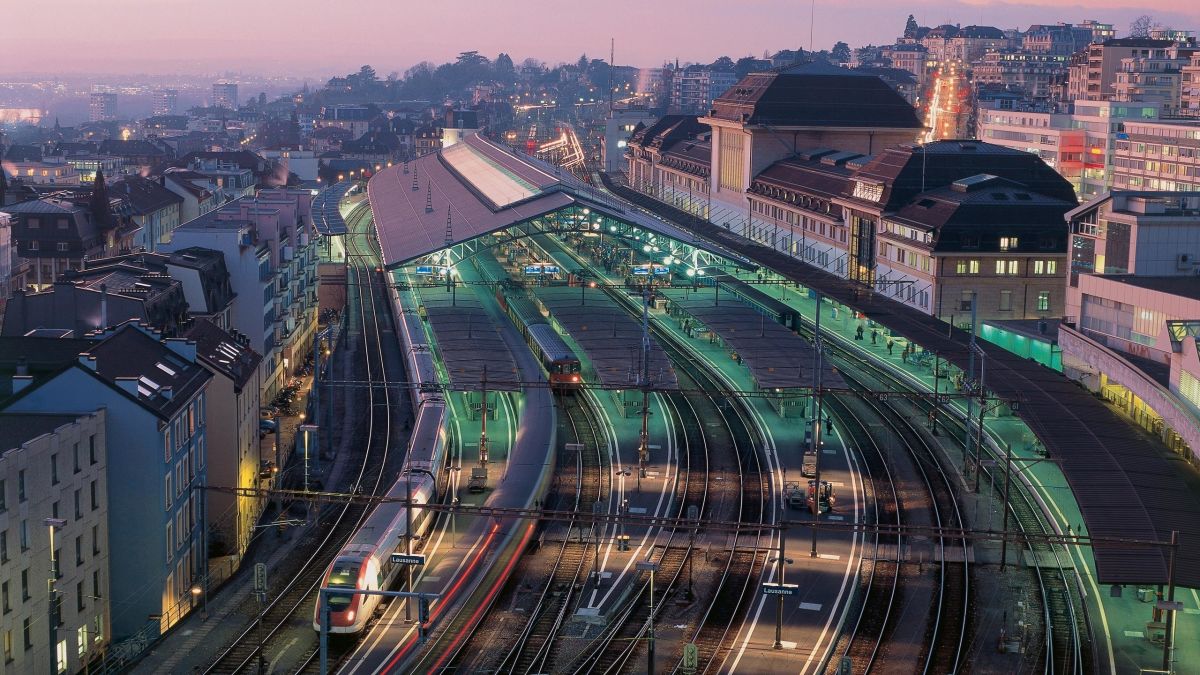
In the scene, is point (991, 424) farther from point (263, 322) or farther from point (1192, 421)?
point (263, 322)

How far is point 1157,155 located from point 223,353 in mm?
71972

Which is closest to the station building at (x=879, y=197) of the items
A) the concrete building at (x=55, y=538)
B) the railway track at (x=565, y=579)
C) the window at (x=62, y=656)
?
the railway track at (x=565, y=579)

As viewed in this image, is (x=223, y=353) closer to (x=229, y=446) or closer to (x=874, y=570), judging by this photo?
(x=229, y=446)

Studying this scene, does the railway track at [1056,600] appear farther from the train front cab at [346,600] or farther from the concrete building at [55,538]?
the concrete building at [55,538]

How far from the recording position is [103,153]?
466ft

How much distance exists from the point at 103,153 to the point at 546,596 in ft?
388

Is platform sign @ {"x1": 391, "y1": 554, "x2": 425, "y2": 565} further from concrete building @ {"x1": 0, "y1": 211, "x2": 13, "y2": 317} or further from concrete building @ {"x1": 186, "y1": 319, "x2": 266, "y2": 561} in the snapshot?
concrete building @ {"x1": 0, "y1": 211, "x2": 13, "y2": 317}

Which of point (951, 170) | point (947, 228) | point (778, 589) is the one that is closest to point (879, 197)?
point (951, 170)

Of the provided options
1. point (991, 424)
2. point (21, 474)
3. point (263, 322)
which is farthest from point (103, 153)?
point (21, 474)

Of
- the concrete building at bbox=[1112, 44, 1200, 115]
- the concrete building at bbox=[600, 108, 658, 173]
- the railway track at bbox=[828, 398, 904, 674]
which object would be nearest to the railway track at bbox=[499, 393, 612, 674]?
the railway track at bbox=[828, 398, 904, 674]

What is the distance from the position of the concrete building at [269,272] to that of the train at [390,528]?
27.3 feet

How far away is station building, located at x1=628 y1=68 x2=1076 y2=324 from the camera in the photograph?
2618 inches

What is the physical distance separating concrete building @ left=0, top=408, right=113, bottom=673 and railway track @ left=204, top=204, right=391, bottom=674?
3047mm

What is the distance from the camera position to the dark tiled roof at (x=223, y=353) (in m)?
41.6
